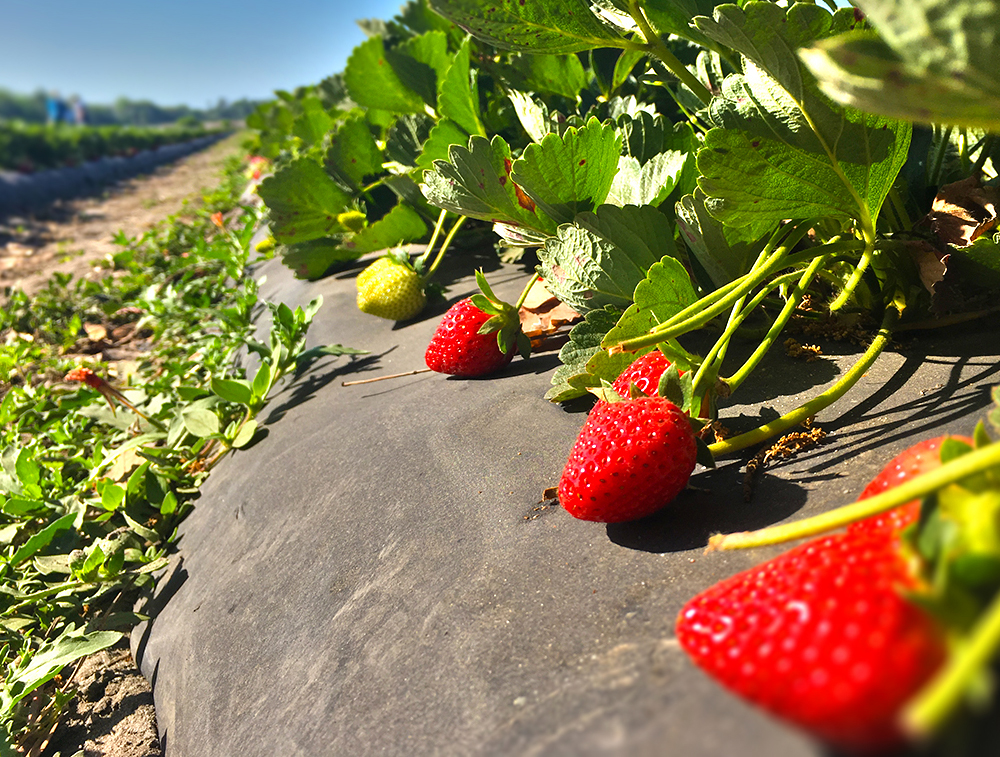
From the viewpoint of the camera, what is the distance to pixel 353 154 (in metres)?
2.53

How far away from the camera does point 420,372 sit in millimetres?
1742

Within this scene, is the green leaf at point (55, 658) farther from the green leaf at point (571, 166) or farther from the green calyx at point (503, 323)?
the green leaf at point (571, 166)

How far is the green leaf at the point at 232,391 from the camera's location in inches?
71.7

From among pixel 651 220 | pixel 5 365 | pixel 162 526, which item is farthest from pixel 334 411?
pixel 5 365

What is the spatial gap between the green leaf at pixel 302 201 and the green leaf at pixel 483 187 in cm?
126

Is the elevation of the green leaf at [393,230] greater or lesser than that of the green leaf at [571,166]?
lesser

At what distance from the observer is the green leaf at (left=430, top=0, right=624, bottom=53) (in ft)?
3.81

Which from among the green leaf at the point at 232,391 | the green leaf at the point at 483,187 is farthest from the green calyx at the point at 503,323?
the green leaf at the point at 232,391

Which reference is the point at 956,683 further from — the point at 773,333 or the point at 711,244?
the point at 711,244

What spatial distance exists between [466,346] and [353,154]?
4.31 ft

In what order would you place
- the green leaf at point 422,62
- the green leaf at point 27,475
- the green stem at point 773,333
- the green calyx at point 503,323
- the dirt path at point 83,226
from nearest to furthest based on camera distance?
1. the green stem at point 773,333
2. the green calyx at point 503,323
3. the green leaf at point 27,475
4. the green leaf at point 422,62
5. the dirt path at point 83,226

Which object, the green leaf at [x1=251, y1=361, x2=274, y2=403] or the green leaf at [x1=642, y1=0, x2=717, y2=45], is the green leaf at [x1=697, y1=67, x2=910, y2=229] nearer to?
the green leaf at [x1=642, y1=0, x2=717, y2=45]

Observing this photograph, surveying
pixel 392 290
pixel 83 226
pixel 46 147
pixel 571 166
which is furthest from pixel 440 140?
pixel 46 147

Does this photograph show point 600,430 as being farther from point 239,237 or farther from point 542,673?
point 239,237
